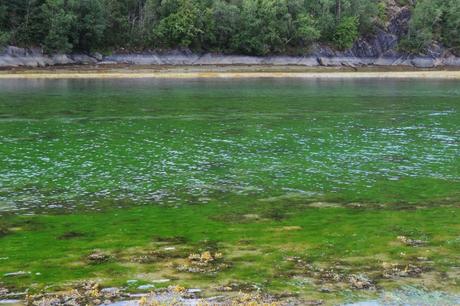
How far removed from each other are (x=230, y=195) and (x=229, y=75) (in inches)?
3473

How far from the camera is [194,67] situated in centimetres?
11656

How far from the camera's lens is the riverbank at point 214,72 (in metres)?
100

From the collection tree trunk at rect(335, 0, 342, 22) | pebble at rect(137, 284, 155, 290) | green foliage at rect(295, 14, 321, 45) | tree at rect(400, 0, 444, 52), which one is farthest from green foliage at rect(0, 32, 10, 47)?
pebble at rect(137, 284, 155, 290)

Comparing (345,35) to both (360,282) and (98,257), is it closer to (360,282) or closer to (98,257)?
(98,257)

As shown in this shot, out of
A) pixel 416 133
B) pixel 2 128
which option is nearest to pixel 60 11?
pixel 2 128

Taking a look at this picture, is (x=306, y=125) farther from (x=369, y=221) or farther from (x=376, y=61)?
(x=376, y=61)

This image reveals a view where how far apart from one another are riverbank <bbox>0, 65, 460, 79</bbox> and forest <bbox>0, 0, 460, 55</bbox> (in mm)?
7501

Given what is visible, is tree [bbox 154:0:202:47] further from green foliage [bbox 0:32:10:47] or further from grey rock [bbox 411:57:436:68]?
grey rock [bbox 411:57:436:68]

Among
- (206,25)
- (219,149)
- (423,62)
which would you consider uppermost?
(206,25)

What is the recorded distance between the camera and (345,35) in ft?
459

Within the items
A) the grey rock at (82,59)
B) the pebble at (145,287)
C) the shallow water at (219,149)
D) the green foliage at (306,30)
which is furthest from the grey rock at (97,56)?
the pebble at (145,287)

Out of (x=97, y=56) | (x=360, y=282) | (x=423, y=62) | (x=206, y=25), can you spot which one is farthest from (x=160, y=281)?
(x=423, y=62)

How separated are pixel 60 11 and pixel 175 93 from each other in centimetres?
4775

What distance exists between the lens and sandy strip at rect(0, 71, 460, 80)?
322 ft
